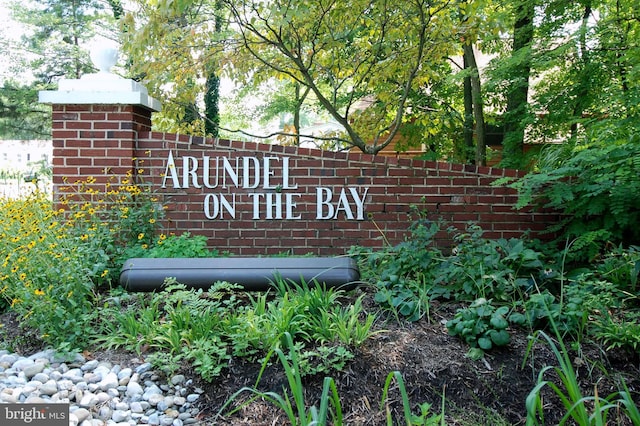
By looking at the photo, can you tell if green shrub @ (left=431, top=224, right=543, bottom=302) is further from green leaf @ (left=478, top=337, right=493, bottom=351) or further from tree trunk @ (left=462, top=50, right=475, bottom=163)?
tree trunk @ (left=462, top=50, right=475, bottom=163)

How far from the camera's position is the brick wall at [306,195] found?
564 cm

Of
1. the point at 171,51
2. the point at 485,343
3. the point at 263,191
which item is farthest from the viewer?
the point at 171,51

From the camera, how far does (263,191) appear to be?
5688mm

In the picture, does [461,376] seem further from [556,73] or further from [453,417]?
[556,73]

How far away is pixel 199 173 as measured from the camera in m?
5.66

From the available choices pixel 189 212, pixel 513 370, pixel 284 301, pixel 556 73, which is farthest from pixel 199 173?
pixel 556 73

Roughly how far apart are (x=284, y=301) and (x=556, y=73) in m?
6.74

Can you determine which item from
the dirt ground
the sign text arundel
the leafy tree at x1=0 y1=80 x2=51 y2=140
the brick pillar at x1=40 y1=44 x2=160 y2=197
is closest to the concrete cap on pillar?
the brick pillar at x1=40 y1=44 x2=160 y2=197

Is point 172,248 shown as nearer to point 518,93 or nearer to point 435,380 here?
point 435,380

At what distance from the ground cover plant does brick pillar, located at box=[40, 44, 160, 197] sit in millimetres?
993

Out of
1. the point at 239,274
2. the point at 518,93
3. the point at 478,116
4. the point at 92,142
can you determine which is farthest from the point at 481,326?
the point at 478,116

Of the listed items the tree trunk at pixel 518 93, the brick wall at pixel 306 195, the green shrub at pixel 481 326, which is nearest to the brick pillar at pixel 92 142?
the brick wall at pixel 306 195

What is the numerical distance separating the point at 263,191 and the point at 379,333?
2.51 metres

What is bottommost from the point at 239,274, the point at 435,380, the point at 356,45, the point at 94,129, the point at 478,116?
the point at 435,380
